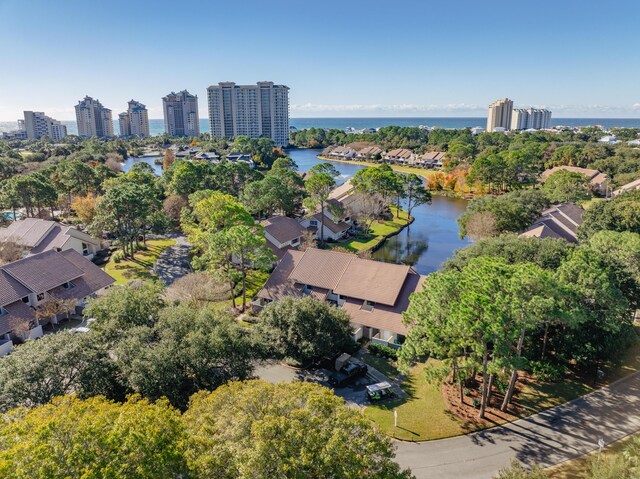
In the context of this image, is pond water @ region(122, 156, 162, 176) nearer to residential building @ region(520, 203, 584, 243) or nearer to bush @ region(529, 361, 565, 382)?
residential building @ region(520, 203, 584, 243)

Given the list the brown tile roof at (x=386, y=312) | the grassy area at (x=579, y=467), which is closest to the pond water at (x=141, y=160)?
the brown tile roof at (x=386, y=312)

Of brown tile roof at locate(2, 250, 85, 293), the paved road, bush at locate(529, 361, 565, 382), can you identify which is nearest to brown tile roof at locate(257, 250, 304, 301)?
brown tile roof at locate(2, 250, 85, 293)

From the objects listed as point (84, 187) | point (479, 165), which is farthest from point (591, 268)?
point (84, 187)

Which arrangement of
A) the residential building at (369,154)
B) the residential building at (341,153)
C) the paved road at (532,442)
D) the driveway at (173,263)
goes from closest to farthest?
the paved road at (532,442) < the driveway at (173,263) < the residential building at (369,154) < the residential building at (341,153)

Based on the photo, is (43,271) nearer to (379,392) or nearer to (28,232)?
(28,232)

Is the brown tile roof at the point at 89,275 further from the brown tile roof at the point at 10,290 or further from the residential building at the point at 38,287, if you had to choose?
the brown tile roof at the point at 10,290

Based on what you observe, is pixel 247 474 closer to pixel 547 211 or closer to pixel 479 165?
pixel 547 211
